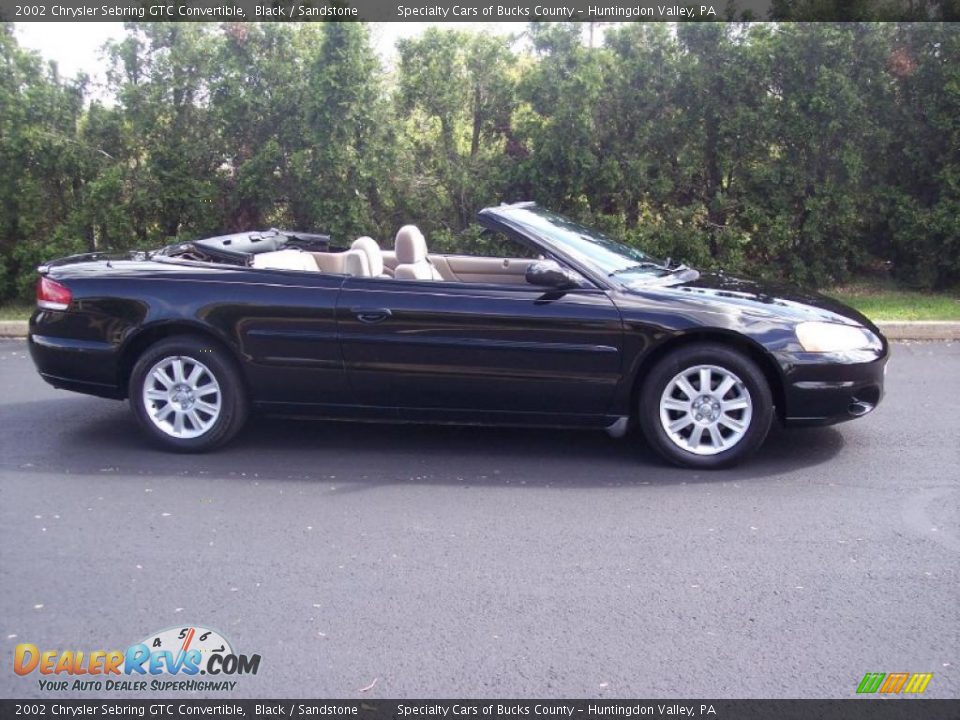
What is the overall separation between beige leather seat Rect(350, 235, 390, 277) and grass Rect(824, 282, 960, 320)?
5.44 m

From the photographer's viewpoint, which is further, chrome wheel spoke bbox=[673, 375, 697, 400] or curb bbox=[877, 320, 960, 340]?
curb bbox=[877, 320, 960, 340]

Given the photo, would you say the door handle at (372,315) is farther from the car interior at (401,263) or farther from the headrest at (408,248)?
the headrest at (408,248)

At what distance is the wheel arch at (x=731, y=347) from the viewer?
5.43 meters

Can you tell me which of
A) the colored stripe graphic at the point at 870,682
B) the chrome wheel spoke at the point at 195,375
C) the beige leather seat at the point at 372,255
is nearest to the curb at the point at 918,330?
the beige leather seat at the point at 372,255

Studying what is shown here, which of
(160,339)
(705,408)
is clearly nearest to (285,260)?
(160,339)

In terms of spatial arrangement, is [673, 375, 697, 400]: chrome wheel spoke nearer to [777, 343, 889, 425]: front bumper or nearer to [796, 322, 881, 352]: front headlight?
[777, 343, 889, 425]: front bumper

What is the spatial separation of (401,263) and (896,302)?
6475 mm

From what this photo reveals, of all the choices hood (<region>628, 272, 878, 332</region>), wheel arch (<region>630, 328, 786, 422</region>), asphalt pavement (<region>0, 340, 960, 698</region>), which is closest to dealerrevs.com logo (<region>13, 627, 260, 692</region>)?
asphalt pavement (<region>0, 340, 960, 698</region>)

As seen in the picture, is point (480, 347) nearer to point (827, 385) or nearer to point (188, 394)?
point (188, 394)

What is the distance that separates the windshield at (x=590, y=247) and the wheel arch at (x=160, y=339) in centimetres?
186

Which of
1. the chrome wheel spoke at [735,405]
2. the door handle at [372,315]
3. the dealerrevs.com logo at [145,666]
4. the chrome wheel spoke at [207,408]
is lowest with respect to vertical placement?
the dealerrevs.com logo at [145,666]

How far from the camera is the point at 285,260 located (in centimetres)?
629

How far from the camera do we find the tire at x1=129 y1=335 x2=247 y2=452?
229 inches

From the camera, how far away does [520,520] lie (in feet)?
15.6
